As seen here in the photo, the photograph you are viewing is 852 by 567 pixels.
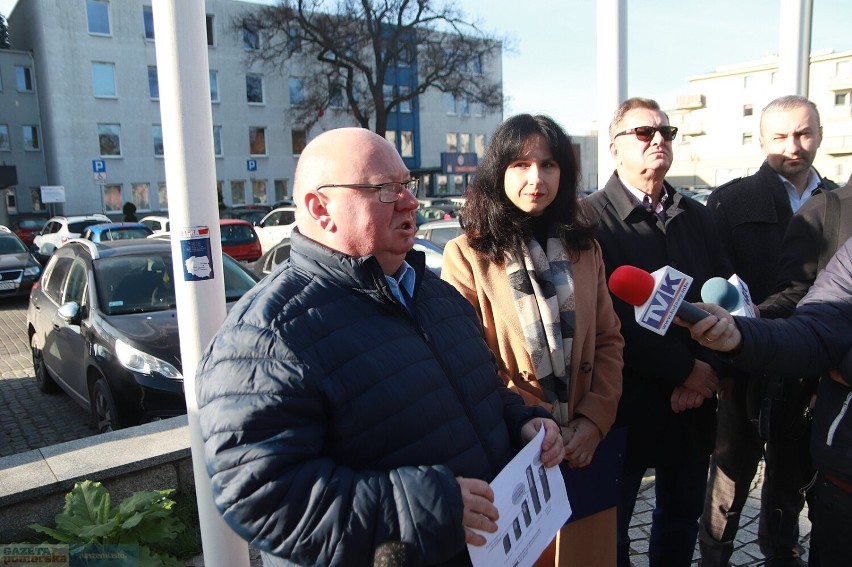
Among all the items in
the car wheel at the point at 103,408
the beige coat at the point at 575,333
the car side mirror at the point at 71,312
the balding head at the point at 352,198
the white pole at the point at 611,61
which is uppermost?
the white pole at the point at 611,61

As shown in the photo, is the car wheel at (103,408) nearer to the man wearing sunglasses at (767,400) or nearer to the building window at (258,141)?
the man wearing sunglasses at (767,400)

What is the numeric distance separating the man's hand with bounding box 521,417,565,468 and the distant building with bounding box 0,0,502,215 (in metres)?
36.2

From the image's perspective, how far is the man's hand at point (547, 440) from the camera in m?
2.13

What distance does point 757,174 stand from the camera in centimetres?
363

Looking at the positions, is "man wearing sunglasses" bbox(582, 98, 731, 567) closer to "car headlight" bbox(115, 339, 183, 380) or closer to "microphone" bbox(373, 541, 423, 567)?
"microphone" bbox(373, 541, 423, 567)

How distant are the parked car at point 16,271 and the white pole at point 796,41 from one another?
1519 centimetres

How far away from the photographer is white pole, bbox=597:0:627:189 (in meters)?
4.38

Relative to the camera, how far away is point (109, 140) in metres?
37.4

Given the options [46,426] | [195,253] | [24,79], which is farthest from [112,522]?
[24,79]

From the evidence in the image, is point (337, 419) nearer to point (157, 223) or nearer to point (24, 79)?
point (157, 223)

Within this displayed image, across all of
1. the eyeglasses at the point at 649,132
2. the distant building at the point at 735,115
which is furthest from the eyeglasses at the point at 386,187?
the distant building at the point at 735,115

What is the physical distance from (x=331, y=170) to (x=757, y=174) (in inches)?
108

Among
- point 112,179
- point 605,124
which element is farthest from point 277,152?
point 605,124

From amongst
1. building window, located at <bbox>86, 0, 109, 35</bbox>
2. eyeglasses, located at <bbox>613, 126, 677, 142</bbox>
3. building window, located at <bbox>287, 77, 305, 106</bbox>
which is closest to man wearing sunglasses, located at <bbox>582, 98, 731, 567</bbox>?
eyeglasses, located at <bbox>613, 126, 677, 142</bbox>
